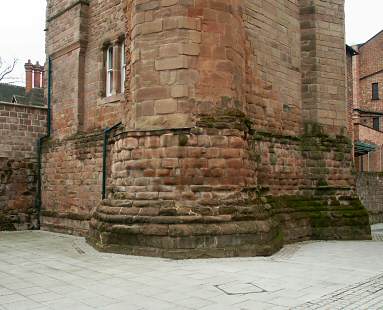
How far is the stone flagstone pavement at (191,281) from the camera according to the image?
566 centimetres

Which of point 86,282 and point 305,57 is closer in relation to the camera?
point 86,282

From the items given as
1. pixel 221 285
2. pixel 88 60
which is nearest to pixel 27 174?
pixel 88 60

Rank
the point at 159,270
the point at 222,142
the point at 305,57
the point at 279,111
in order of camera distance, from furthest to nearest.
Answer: the point at 305,57 < the point at 279,111 < the point at 222,142 < the point at 159,270

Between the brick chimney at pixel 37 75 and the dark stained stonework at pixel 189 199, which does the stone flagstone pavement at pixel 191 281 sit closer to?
the dark stained stonework at pixel 189 199

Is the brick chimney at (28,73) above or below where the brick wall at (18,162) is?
above

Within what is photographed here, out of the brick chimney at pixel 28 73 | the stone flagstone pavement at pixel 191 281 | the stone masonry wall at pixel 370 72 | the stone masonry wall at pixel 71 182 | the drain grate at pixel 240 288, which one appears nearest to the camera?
the stone flagstone pavement at pixel 191 281

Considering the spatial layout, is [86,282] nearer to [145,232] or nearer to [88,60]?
[145,232]

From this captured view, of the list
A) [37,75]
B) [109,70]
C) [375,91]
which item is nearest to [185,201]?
[109,70]

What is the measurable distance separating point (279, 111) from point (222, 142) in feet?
11.0

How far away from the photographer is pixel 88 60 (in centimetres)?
1515

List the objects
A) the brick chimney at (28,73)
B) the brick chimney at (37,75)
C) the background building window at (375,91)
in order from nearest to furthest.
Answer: the brick chimney at (28,73) < the brick chimney at (37,75) < the background building window at (375,91)

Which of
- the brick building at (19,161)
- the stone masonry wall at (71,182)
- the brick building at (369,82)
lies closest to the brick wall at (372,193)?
the stone masonry wall at (71,182)

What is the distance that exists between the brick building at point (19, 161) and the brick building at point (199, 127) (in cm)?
59

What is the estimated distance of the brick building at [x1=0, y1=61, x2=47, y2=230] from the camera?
16.2m
